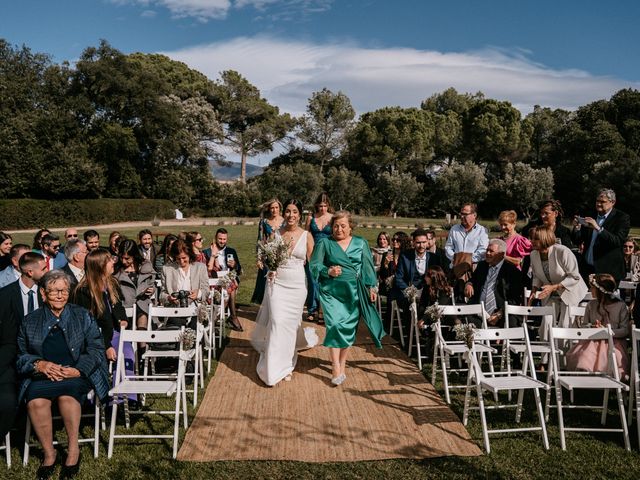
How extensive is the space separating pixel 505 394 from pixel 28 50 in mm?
50423

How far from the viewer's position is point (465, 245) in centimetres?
914

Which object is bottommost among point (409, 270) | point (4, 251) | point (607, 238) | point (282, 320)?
point (282, 320)

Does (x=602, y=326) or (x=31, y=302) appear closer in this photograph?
(x=31, y=302)

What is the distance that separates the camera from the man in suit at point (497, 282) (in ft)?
26.0

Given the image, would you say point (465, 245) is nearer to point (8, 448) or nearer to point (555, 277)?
point (555, 277)

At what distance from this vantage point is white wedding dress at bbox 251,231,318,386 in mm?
7070

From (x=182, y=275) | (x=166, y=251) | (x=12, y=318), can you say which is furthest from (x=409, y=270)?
(x=12, y=318)

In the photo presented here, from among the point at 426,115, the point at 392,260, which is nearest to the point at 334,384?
the point at 392,260

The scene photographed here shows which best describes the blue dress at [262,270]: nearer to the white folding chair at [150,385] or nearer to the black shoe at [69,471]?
Answer: the white folding chair at [150,385]

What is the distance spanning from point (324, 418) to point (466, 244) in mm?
4274

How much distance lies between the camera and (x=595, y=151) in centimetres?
4388

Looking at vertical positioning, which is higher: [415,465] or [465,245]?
Result: [465,245]

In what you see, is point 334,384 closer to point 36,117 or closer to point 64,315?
point 64,315

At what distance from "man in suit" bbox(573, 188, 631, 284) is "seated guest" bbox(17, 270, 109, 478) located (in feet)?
21.4
